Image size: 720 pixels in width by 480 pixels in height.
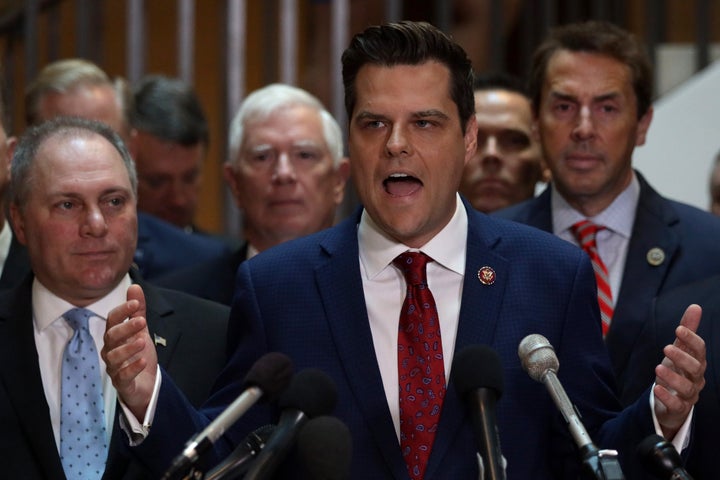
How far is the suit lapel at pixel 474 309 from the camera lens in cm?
252

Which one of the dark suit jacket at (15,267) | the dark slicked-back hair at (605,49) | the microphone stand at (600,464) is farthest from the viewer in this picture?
the dark slicked-back hair at (605,49)

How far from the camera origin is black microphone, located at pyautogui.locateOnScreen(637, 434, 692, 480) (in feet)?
6.96

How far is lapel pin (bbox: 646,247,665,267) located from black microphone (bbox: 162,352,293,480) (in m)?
1.59

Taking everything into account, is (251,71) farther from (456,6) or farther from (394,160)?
(394,160)

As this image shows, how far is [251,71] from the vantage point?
5.70 metres

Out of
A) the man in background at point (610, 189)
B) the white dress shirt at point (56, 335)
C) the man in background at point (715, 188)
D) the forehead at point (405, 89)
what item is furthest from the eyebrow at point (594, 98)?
the white dress shirt at point (56, 335)

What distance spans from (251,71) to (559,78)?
2196mm

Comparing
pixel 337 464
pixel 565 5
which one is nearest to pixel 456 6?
pixel 565 5

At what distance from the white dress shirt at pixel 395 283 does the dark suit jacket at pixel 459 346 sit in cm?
2

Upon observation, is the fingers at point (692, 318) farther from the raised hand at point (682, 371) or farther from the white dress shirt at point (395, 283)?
the white dress shirt at point (395, 283)

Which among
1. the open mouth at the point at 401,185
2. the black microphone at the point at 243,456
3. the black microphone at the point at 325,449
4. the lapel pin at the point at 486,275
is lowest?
the black microphone at the point at 243,456

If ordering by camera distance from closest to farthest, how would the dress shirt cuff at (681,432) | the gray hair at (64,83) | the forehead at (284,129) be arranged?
the dress shirt cuff at (681,432) → the forehead at (284,129) → the gray hair at (64,83)

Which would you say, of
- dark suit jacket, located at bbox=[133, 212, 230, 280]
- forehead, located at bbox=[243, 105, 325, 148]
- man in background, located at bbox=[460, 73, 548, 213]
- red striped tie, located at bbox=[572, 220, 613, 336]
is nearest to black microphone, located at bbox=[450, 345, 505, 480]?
red striped tie, located at bbox=[572, 220, 613, 336]

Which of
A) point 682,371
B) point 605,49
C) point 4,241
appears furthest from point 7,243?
point 682,371
